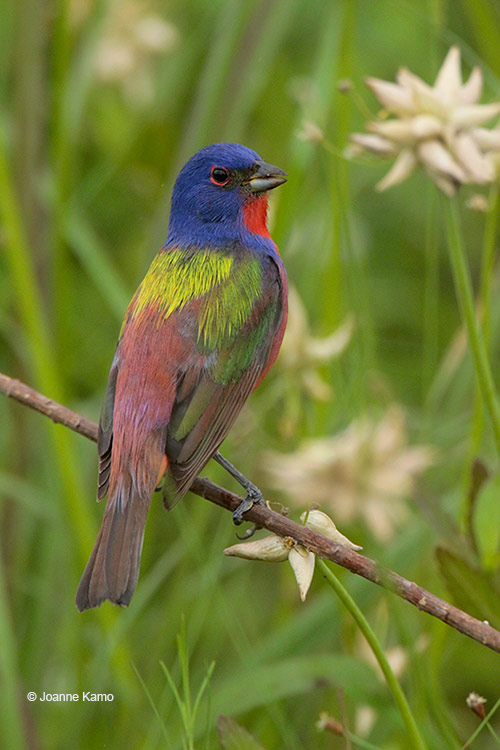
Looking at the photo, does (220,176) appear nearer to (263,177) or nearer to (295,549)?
(263,177)

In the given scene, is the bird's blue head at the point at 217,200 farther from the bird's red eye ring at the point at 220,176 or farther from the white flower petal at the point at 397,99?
the white flower petal at the point at 397,99

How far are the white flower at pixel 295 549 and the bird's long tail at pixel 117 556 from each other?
0.34 meters

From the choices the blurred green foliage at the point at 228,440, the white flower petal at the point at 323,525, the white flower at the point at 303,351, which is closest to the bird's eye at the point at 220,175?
the blurred green foliage at the point at 228,440

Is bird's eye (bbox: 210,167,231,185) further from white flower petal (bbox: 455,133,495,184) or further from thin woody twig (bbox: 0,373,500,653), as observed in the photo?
thin woody twig (bbox: 0,373,500,653)

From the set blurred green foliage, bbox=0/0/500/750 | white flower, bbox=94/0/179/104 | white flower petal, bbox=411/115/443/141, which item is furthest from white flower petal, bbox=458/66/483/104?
white flower, bbox=94/0/179/104

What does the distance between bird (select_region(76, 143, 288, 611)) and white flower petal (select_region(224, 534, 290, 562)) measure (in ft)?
1.05

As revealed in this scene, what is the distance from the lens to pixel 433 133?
2.03 m

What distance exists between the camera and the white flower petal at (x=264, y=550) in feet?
5.40

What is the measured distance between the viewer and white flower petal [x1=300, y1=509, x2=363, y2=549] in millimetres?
1686

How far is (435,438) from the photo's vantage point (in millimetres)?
3277

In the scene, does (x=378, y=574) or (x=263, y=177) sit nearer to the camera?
(x=378, y=574)

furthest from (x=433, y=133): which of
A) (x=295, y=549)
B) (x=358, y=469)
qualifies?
(x=358, y=469)

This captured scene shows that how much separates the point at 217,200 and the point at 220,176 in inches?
2.5

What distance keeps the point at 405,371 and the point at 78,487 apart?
1.97 m
